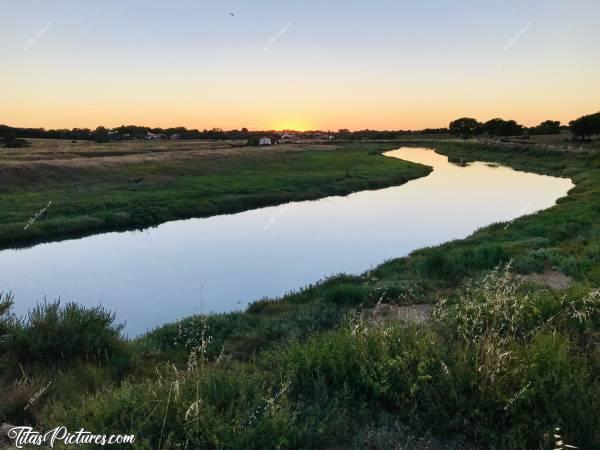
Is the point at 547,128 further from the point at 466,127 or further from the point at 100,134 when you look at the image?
the point at 100,134

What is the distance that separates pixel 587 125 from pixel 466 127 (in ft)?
334

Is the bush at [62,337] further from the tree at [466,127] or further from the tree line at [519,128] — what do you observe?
the tree at [466,127]

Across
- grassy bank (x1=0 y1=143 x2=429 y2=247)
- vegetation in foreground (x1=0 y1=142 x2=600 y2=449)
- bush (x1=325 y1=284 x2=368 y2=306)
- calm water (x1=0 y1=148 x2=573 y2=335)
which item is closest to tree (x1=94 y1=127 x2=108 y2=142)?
grassy bank (x1=0 y1=143 x2=429 y2=247)

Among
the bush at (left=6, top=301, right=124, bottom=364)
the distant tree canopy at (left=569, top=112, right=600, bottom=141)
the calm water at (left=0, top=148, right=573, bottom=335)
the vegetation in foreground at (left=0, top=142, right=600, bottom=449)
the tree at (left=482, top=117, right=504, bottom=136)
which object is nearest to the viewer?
the vegetation in foreground at (left=0, top=142, right=600, bottom=449)

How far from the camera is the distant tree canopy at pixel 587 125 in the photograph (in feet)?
287

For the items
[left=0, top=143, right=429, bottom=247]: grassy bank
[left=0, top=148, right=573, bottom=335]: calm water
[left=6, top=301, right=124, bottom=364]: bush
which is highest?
[left=6, top=301, right=124, bottom=364]: bush

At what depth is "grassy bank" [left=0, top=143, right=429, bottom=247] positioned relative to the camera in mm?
26750

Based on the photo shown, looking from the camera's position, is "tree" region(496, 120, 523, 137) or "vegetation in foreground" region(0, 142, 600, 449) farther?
"tree" region(496, 120, 523, 137)

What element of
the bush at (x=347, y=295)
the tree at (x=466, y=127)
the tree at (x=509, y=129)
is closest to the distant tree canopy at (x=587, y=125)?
the tree at (x=509, y=129)

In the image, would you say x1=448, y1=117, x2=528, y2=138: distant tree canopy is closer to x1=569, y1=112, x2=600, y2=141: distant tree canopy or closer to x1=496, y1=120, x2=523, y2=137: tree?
x1=496, y1=120, x2=523, y2=137: tree

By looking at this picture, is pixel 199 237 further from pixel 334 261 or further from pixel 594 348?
pixel 594 348

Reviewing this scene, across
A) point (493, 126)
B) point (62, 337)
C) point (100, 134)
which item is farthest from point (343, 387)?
point (493, 126)

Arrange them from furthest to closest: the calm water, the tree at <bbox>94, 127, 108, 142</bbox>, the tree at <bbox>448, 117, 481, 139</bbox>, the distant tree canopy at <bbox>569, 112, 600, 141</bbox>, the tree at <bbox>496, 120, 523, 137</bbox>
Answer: the tree at <bbox>448, 117, 481, 139</bbox>
the tree at <bbox>496, 120, 523, 137</bbox>
the tree at <bbox>94, 127, 108, 142</bbox>
the distant tree canopy at <bbox>569, 112, 600, 141</bbox>
the calm water

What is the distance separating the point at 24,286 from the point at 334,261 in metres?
11.6
